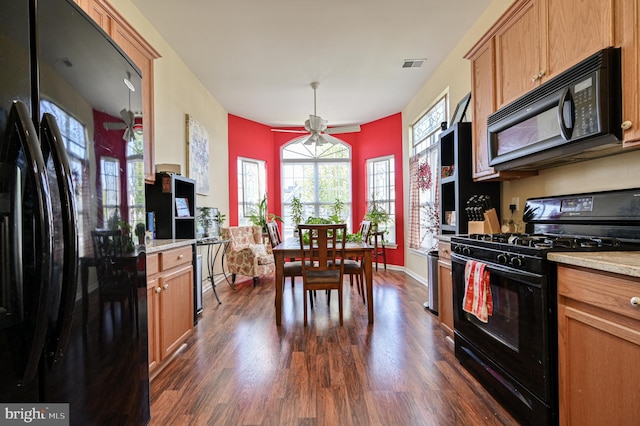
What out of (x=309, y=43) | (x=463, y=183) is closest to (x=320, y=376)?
(x=463, y=183)

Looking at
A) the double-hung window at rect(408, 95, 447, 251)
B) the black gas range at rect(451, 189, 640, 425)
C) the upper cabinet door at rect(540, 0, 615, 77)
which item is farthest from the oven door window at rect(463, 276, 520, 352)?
the double-hung window at rect(408, 95, 447, 251)

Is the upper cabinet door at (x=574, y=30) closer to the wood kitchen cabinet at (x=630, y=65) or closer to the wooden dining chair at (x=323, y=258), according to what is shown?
the wood kitchen cabinet at (x=630, y=65)

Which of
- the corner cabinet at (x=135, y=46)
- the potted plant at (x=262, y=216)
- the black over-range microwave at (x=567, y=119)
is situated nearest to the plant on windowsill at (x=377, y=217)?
the potted plant at (x=262, y=216)

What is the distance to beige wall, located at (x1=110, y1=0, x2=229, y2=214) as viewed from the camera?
297cm

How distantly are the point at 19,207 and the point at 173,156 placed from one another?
3031 millimetres

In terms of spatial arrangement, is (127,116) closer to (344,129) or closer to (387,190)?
(387,190)

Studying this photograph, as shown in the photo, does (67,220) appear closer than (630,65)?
Yes

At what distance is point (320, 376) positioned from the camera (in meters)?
1.93

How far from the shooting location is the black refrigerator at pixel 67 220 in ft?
2.22

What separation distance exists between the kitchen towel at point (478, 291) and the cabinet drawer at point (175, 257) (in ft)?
6.73

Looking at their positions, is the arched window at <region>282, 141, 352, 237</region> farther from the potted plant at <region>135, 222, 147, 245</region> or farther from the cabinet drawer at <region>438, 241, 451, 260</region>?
the potted plant at <region>135, 222, 147, 245</region>

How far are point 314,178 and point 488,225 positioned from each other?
452 centimetres

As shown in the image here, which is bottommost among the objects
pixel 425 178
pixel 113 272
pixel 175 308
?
pixel 175 308

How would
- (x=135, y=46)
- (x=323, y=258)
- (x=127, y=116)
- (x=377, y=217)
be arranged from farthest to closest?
(x=377, y=217) < (x=323, y=258) < (x=135, y=46) < (x=127, y=116)
